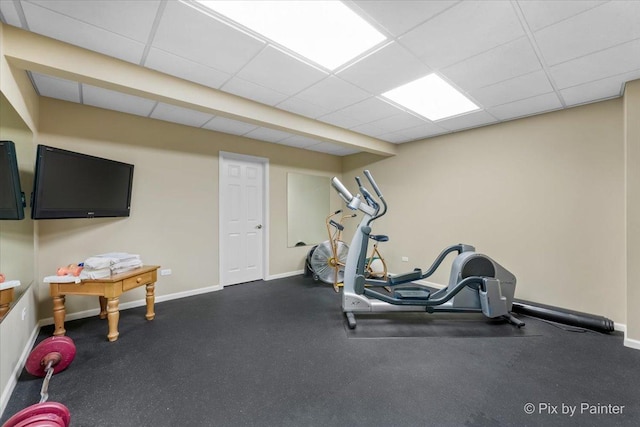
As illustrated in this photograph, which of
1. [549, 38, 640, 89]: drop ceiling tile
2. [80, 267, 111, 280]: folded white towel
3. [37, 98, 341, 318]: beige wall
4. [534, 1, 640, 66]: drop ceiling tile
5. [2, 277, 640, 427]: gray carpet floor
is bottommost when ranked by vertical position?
[2, 277, 640, 427]: gray carpet floor

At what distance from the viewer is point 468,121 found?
3.51 meters

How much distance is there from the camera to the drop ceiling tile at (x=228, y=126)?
3.56 metres

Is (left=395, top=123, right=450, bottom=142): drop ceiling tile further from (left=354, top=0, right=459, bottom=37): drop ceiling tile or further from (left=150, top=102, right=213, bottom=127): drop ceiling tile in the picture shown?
(left=150, top=102, right=213, bottom=127): drop ceiling tile

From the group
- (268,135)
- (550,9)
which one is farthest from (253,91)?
(550,9)

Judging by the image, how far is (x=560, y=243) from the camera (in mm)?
3061

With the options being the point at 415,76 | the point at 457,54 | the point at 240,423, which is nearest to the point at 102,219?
the point at 240,423

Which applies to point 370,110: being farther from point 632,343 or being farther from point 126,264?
point 632,343

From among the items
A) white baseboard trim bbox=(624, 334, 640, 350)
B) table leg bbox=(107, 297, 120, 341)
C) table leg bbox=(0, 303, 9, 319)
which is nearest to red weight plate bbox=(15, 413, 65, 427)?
table leg bbox=(0, 303, 9, 319)

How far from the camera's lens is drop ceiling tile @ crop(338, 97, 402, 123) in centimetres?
298

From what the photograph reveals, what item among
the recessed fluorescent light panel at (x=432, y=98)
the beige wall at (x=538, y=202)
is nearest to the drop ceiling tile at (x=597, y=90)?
the beige wall at (x=538, y=202)

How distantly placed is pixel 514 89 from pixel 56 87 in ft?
15.1

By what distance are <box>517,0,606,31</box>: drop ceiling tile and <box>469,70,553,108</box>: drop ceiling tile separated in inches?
29.3

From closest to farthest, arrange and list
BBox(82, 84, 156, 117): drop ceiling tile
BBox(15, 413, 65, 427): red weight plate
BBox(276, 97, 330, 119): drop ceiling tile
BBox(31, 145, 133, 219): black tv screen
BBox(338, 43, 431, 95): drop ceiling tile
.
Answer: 1. BBox(15, 413, 65, 427): red weight plate
2. BBox(338, 43, 431, 95): drop ceiling tile
3. BBox(31, 145, 133, 219): black tv screen
4. BBox(82, 84, 156, 117): drop ceiling tile
5. BBox(276, 97, 330, 119): drop ceiling tile

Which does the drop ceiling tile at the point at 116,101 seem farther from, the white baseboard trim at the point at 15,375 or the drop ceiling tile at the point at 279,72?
the white baseboard trim at the point at 15,375
